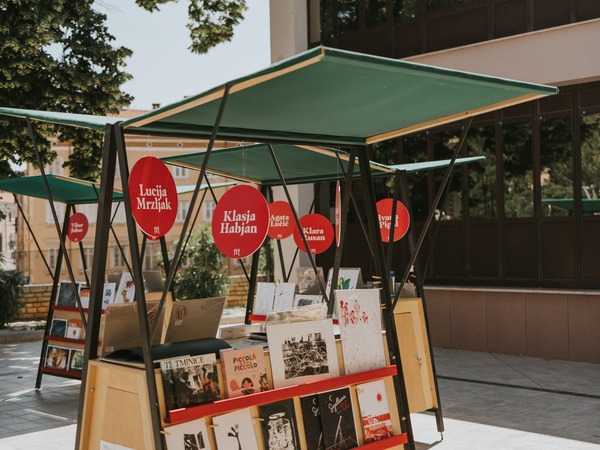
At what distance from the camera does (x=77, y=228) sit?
1069cm

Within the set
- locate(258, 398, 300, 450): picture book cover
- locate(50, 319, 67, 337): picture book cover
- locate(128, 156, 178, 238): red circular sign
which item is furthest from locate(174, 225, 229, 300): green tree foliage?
locate(258, 398, 300, 450): picture book cover

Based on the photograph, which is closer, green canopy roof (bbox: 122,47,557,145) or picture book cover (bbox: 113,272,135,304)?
green canopy roof (bbox: 122,47,557,145)

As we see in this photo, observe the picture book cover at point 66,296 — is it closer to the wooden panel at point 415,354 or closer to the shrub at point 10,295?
the wooden panel at point 415,354

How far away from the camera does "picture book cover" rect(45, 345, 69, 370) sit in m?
9.88

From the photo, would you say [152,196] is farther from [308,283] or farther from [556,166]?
[556,166]

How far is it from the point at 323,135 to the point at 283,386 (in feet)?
6.46

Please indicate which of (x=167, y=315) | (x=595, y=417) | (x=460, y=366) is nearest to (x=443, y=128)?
(x=460, y=366)

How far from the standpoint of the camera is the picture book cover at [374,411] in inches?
202

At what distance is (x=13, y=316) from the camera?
17000 mm

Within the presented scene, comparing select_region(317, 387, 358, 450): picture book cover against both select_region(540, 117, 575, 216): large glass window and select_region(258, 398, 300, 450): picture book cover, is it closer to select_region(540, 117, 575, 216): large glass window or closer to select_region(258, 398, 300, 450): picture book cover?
select_region(258, 398, 300, 450): picture book cover

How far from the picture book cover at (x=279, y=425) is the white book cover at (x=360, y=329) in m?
0.58

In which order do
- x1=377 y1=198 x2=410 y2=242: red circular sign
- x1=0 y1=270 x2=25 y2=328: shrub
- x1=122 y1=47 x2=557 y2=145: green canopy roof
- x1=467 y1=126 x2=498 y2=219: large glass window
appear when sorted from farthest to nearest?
x1=0 y1=270 x2=25 y2=328: shrub
x1=467 y1=126 x2=498 y2=219: large glass window
x1=377 y1=198 x2=410 y2=242: red circular sign
x1=122 y1=47 x2=557 y2=145: green canopy roof

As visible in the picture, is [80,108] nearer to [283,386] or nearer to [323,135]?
[323,135]

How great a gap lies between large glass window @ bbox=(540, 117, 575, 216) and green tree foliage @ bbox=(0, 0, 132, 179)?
317 inches
